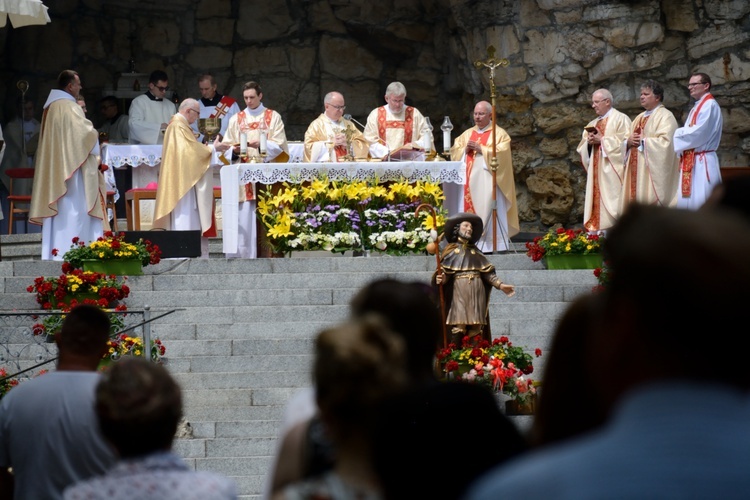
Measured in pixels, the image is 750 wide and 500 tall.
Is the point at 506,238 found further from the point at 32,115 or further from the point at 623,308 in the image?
the point at 623,308

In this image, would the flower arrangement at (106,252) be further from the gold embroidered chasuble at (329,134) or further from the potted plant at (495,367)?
the potted plant at (495,367)

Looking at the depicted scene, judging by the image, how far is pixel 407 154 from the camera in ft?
52.9

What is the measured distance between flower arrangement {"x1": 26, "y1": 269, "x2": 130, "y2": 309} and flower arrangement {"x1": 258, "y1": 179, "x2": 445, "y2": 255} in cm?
225

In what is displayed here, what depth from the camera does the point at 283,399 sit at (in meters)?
10.7

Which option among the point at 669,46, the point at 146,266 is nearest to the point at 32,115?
the point at 146,266

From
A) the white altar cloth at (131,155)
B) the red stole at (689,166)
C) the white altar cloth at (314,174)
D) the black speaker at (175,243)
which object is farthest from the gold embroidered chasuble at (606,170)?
the white altar cloth at (131,155)

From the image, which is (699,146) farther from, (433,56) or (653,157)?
(433,56)

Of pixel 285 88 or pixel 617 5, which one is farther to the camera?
pixel 285 88

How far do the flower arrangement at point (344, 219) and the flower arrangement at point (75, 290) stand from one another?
2.25m

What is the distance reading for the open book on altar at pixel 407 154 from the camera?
16016 millimetres

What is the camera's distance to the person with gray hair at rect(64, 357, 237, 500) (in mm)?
3172

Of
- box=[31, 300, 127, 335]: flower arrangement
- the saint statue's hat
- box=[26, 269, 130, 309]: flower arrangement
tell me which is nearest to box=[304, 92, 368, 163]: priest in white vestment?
box=[26, 269, 130, 309]: flower arrangement

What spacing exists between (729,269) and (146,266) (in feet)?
41.0

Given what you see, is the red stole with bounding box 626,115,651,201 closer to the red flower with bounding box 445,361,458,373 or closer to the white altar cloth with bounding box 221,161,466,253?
the white altar cloth with bounding box 221,161,466,253
